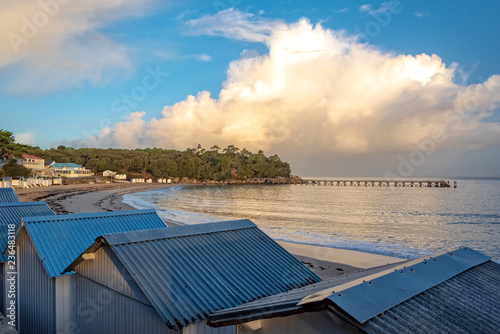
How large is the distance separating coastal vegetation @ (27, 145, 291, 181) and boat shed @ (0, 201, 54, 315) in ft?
439

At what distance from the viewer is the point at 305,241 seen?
25344 mm

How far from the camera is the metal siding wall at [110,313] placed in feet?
17.4

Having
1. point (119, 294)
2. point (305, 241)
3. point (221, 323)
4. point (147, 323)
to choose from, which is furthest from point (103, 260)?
point (305, 241)

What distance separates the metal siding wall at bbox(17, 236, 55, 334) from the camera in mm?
7836

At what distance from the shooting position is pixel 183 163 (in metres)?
160

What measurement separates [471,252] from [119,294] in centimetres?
653

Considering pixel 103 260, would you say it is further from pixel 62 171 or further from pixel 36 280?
pixel 62 171

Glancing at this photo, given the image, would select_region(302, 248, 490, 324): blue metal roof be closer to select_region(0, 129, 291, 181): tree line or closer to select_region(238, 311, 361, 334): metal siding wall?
select_region(238, 311, 361, 334): metal siding wall

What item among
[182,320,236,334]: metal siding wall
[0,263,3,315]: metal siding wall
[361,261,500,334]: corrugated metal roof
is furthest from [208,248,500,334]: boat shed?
[0,263,3,315]: metal siding wall

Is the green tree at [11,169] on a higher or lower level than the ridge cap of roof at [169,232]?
higher

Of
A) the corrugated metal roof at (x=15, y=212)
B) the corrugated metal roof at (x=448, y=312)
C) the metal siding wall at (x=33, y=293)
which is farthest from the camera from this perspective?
the corrugated metal roof at (x=15, y=212)

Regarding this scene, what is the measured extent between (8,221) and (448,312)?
1284 cm

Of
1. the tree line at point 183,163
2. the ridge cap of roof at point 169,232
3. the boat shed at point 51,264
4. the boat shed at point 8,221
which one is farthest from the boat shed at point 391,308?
the tree line at point 183,163

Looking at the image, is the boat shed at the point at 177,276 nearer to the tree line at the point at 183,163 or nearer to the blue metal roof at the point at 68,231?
the blue metal roof at the point at 68,231
